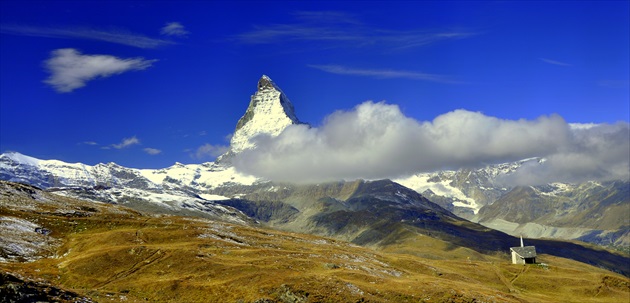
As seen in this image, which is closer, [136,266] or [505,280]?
[136,266]

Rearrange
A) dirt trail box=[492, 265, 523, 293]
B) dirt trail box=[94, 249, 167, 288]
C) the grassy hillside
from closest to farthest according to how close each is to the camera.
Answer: the grassy hillside, dirt trail box=[94, 249, 167, 288], dirt trail box=[492, 265, 523, 293]

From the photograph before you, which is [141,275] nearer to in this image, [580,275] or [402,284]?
[402,284]

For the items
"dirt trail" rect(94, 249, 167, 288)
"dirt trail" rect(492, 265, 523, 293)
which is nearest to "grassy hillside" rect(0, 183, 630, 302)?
"dirt trail" rect(94, 249, 167, 288)

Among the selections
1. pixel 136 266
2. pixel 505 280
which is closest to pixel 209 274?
pixel 136 266

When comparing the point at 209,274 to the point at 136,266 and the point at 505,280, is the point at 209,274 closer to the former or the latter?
the point at 136,266

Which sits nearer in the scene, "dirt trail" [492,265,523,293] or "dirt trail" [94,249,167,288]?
"dirt trail" [94,249,167,288]

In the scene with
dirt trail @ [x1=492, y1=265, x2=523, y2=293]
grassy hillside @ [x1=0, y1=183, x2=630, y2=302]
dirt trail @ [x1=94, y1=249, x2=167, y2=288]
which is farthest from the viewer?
dirt trail @ [x1=492, y1=265, x2=523, y2=293]

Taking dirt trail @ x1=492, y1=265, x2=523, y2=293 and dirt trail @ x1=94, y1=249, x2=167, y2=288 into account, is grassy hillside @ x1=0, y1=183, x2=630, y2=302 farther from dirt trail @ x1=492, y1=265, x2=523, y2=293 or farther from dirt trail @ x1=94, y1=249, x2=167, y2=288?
dirt trail @ x1=492, y1=265, x2=523, y2=293

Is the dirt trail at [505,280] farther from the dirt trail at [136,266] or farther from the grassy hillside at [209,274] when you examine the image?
the dirt trail at [136,266]

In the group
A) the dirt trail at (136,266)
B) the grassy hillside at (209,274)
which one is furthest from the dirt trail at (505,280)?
the dirt trail at (136,266)

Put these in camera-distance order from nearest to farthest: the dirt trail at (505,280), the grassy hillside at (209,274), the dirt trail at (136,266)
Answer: the grassy hillside at (209,274) → the dirt trail at (136,266) → the dirt trail at (505,280)

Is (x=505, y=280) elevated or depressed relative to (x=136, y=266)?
depressed

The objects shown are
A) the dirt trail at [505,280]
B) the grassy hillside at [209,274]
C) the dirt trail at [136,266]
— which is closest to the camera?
the grassy hillside at [209,274]

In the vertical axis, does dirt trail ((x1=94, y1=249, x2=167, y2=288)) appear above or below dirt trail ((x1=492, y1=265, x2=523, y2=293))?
above
